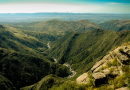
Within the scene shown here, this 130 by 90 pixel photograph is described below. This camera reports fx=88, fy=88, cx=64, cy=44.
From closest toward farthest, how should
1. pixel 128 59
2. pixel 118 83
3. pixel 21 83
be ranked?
1. pixel 118 83
2. pixel 128 59
3. pixel 21 83

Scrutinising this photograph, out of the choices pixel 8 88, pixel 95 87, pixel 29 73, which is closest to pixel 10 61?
pixel 29 73

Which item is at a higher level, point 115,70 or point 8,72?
point 115,70

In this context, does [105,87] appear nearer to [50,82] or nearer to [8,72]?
[50,82]

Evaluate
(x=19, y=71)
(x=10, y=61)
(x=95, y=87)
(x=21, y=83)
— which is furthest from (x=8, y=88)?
(x=95, y=87)

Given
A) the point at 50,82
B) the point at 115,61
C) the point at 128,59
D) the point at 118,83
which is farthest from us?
the point at 50,82

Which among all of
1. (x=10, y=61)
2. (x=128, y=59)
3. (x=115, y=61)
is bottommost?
(x=10, y=61)

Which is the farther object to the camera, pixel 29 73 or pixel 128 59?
pixel 29 73

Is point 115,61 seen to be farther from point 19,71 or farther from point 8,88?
point 19,71

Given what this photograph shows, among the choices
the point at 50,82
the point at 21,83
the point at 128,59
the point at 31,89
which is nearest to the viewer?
the point at 128,59

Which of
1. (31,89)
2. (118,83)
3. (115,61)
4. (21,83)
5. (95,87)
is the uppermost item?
(115,61)
